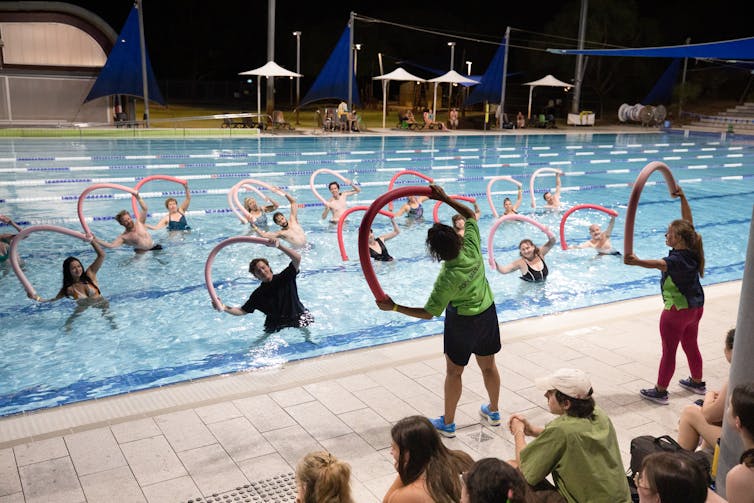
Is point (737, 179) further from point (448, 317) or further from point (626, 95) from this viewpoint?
point (626, 95)

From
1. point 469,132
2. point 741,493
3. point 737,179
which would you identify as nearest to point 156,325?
point 741,493

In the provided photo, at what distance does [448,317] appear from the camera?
16.0 ft

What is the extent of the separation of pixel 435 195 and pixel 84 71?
27.6 m

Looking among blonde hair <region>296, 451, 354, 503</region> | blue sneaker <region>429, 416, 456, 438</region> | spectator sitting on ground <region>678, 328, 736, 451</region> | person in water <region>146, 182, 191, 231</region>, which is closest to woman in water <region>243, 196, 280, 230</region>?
person in water <region>146, 182, 191, 231</region>

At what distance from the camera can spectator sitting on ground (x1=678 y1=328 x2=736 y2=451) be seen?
4.36m

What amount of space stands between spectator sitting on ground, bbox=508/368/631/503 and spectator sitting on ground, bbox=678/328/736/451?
1205mm

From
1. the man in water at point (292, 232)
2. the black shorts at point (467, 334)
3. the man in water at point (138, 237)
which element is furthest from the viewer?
the man in water at point (292, 232)

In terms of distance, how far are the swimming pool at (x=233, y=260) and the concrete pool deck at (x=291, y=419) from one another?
1499mm

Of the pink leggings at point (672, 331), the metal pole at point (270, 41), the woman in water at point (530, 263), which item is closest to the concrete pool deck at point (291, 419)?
the pink leggings at point (672, 331)

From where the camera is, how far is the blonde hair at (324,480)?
2992mm

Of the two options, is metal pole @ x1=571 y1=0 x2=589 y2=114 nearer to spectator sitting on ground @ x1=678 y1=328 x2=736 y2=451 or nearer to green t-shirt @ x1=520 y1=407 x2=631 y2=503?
spectator sitting on ground @ x1=678 y1=328 x2=736 y2=451

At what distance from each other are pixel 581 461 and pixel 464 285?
1.55 meters

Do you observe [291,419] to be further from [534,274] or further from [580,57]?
[580,57]

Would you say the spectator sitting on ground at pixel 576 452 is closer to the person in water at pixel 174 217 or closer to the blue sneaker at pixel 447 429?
Result: the blue sneaker at pixel 447 429
